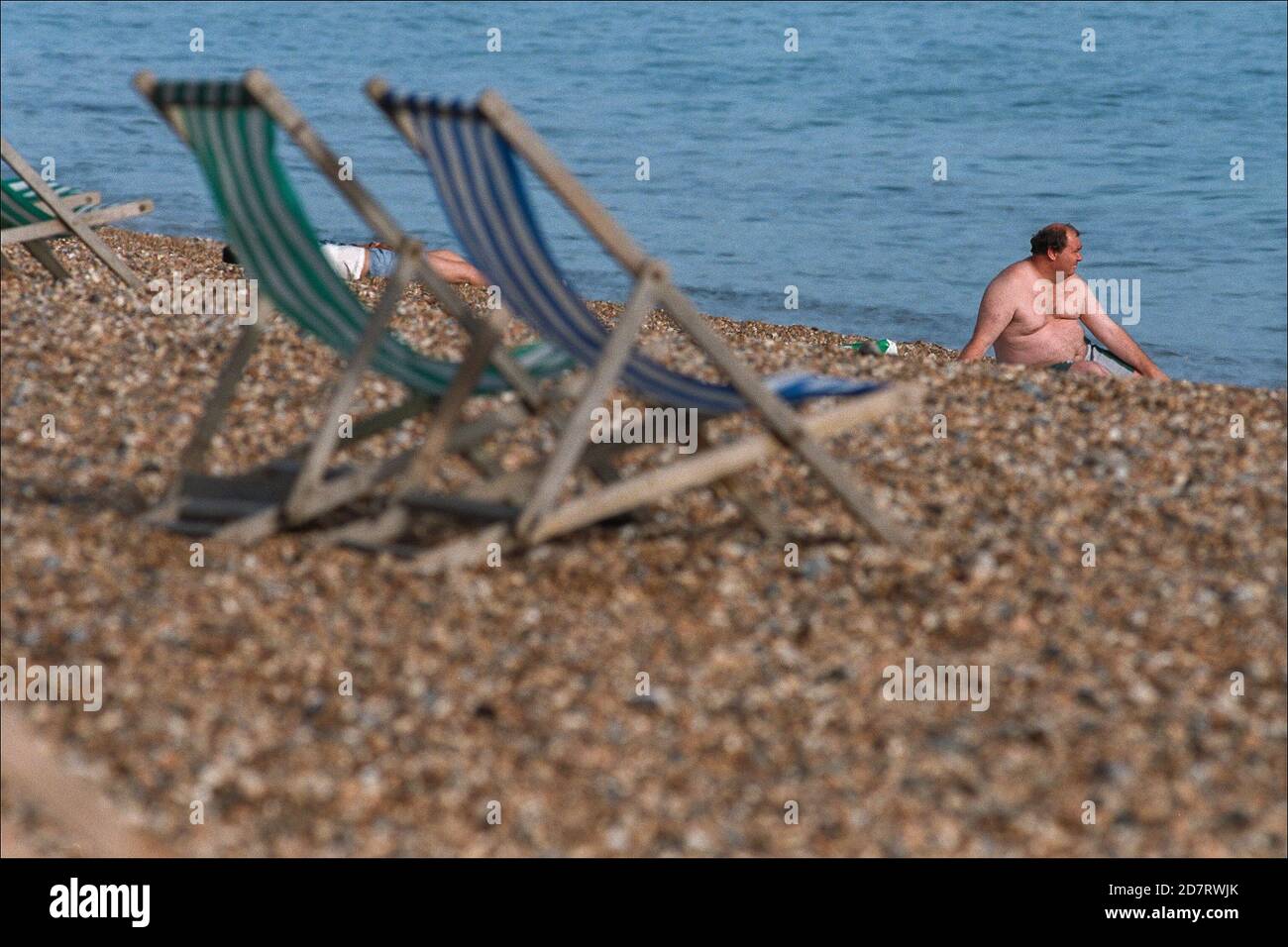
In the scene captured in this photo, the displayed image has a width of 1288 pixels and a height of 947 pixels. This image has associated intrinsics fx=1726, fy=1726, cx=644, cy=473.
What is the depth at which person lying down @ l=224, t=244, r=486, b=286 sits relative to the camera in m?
10.4

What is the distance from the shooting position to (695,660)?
3.87 metres

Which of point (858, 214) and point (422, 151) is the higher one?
point (858, 214)

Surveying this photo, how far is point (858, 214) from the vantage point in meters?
20.4

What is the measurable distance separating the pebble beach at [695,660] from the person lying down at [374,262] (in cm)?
482

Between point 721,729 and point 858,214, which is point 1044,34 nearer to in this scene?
point 858,214

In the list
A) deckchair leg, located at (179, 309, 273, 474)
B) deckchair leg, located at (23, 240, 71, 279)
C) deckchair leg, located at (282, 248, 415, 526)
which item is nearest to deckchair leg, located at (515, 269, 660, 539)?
deckchair leg, located at (282, 248, 415, 526)

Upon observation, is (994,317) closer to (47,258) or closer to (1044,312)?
(1044,312)

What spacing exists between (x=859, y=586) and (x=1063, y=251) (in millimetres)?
4656

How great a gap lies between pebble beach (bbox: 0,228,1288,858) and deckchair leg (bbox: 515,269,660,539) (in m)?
0.26

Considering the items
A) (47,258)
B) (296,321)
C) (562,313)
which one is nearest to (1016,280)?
(47,258)

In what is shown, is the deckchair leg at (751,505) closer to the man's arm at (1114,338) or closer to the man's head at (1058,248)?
the man's head at (1058,248)

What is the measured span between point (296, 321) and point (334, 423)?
385 millimetres
